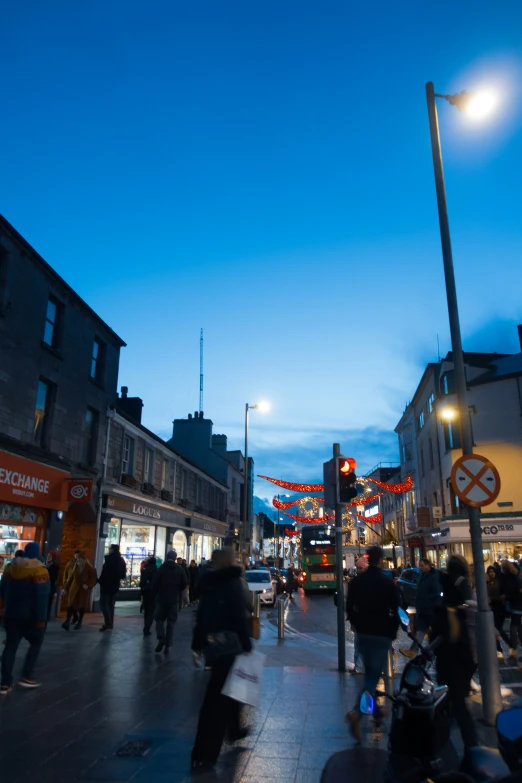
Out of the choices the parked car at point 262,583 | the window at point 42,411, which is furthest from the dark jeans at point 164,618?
the parked car at point 262,583

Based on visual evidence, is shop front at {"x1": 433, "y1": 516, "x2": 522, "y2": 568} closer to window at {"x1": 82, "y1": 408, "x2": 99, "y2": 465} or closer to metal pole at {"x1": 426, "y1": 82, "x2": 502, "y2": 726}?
window at {"x1": 82, "y1": 408, "x2": 99, "y2": 465}

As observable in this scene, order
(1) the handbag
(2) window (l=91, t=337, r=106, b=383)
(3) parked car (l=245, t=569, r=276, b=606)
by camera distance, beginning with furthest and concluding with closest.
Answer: (3) parked car (l=245, t=569, r=276, b=606) < (2) window (l=91, t=337, r=106, b=383) < (1) the handbag

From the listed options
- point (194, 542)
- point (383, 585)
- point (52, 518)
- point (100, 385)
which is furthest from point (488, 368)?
point (383, 585)

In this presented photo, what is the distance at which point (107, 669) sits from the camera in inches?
385

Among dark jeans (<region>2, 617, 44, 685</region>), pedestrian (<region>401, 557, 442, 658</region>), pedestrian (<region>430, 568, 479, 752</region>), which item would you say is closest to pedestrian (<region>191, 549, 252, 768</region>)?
pedestrian (<region>430, 568, 479, 752</region>)

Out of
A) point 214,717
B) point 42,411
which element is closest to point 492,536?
point 42,411

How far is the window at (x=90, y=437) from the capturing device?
2139 cm

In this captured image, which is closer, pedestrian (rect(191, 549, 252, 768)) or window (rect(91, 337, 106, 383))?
pedestrian (rect(191, 549, 252, 768))

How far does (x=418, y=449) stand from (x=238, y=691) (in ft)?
143

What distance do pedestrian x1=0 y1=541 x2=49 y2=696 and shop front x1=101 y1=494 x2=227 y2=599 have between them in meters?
13.9

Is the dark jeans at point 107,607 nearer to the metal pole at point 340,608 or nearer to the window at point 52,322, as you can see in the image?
the metal pole at point 340,608

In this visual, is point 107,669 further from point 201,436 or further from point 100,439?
point 201,436

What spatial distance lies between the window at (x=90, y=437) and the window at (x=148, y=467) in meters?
5.45

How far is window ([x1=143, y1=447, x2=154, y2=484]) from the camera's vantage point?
89.2ft
